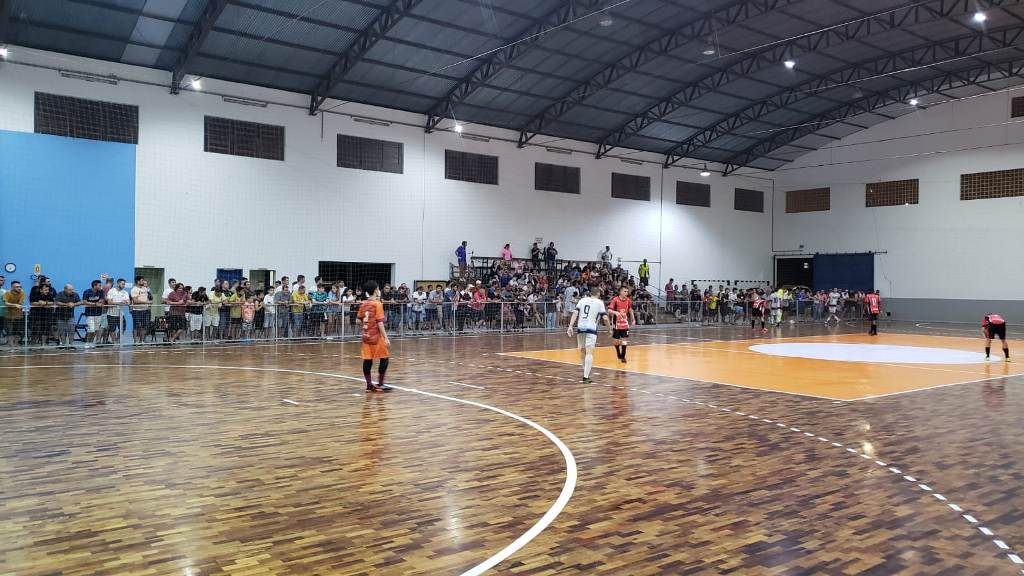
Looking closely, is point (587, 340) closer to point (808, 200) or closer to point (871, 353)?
point (871, 353)

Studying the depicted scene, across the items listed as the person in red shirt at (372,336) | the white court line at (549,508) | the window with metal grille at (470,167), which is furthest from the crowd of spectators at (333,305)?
the person in red shirt at (372,336)

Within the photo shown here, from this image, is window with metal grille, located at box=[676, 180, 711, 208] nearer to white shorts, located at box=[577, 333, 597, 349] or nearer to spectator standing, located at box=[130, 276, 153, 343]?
white shorts, located at box=[577, 333, 597, 349]

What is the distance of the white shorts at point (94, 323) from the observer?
1791 cm

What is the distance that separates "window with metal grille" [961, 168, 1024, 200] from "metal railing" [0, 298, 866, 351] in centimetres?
2449

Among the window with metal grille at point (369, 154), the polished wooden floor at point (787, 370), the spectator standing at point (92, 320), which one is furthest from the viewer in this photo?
the window with metal grille at point (369, 154)

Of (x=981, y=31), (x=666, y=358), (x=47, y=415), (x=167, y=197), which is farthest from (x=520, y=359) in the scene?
(x=981, y=31)

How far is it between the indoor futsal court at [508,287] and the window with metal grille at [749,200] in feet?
0.86

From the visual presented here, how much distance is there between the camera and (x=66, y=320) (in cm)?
1756

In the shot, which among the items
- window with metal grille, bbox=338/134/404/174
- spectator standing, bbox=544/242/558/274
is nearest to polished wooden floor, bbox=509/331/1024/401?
spectator standing, bbox=544/242/558/274

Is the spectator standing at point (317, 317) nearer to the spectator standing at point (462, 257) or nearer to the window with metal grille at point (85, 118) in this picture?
the window with metal grille at point (85, 118)

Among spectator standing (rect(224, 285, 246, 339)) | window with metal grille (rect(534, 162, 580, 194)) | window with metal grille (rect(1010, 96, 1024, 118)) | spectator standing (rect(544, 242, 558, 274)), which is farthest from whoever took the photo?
window with metal grille (rect(1010, 96, 1024, 118))

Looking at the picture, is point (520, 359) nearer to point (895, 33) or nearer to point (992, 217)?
point (895, 33)

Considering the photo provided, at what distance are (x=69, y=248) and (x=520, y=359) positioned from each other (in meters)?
14.8

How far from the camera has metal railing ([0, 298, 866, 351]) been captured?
56.5ft
